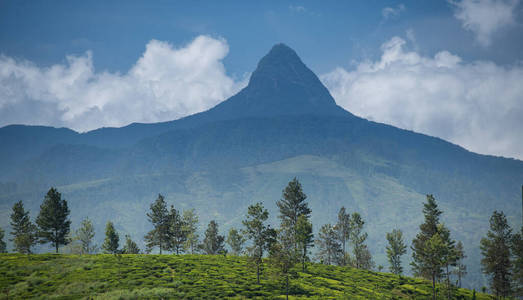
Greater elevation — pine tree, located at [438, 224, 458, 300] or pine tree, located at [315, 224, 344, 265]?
pine tree, located at [438, 224, 458, 300]

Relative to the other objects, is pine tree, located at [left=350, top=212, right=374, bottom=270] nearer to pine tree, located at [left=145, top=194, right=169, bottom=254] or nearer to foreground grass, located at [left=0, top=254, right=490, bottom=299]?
foreground grass, located at [left=0, top=254, right=490, bottom=299]

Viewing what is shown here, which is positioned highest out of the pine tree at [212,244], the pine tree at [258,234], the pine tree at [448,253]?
the pine tree at [258,234]

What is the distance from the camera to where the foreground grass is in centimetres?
6034

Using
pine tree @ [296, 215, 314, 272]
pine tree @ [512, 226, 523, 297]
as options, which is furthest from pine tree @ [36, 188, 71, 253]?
pine tree @ [512, 226, 523, 297]

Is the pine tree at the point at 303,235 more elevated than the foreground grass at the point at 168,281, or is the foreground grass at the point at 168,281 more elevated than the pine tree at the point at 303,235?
the pine tree at the point at 303,235

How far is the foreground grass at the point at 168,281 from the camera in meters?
60.3

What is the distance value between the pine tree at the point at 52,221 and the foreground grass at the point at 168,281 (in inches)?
633

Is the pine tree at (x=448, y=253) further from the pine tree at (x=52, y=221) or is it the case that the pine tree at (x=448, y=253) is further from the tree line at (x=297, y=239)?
the pine tree at (x=52, y=221)

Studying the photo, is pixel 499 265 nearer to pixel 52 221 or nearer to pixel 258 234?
pixel 258 234

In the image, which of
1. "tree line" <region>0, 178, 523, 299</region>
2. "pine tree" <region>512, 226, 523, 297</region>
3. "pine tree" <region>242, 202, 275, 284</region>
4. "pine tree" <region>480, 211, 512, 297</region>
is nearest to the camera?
"pine tree" <region>242, 202, 275, 284</region>

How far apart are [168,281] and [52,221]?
44659 millimetres

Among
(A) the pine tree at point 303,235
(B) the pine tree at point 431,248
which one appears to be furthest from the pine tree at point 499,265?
(A) the pine tree at point 303,235

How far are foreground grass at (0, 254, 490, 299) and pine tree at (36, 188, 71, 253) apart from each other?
52.8 ft

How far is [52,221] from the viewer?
3698 inches
